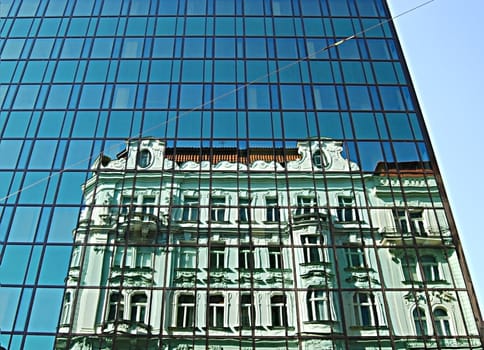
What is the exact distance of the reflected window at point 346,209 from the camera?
2188 cm

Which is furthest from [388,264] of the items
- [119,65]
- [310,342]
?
[119,65]

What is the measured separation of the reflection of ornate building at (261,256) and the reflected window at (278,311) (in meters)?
0.04

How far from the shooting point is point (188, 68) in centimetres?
2744

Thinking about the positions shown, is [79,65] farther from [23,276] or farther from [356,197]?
[356,197]

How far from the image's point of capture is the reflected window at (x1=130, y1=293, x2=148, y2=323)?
19203mm

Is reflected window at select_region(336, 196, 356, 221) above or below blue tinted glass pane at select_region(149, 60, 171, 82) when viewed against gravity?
below

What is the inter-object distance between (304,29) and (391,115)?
806 cm

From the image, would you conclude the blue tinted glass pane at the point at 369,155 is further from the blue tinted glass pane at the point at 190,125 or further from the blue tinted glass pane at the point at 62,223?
the blue tinted glass pane at the point at 62,223

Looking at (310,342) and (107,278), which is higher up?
(107,278)

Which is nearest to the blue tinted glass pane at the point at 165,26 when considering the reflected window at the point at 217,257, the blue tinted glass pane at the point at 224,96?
the blue tinted glass pane at the point at 224,96

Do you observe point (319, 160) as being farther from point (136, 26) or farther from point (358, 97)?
point (136, 26)

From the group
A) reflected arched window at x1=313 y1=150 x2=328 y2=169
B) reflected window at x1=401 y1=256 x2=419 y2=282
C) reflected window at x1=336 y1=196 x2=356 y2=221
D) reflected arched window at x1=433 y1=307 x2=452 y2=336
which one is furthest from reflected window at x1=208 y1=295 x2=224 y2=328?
reflected arched window at x1=433 y1=307 x2=452 y2=336

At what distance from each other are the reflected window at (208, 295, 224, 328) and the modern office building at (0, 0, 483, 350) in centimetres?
7

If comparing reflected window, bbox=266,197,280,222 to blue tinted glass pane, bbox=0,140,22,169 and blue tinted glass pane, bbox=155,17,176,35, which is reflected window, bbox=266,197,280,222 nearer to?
blue tinted glass pane, bbox=0,140,22,169
